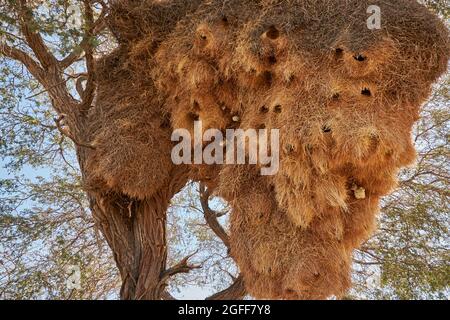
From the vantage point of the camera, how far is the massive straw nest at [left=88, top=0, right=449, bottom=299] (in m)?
5.20

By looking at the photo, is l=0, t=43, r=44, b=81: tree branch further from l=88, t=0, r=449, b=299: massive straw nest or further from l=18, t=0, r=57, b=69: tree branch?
l=88, t=0, r=449, b=299: massive straw nest

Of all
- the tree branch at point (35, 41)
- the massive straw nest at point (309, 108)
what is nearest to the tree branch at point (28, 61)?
the tree branch at point (35, 41)

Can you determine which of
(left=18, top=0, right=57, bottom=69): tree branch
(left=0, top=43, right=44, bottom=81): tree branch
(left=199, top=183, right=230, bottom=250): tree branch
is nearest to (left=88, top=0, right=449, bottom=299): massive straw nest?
(left=18, top=0, right=57, bottom=69): tree branch

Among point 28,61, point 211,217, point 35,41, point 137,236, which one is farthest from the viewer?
point 211,217

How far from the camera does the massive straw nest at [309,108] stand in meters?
5.20

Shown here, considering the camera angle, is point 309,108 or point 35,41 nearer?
point 309,108

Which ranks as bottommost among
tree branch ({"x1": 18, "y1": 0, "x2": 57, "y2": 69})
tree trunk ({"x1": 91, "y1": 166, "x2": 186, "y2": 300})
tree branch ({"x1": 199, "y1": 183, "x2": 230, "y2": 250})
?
tree trunk ({"x1": 91, "y1": 166, "x2": 186, "y2": 300})

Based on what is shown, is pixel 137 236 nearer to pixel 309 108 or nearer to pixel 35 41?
pixel 35 41

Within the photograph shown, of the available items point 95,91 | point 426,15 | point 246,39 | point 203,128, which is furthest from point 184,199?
point 426,15

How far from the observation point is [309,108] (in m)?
5.34

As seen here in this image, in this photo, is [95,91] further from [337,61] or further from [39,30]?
[337,61]

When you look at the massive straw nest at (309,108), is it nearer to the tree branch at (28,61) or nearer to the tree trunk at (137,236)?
the tree trunk at (137,236)

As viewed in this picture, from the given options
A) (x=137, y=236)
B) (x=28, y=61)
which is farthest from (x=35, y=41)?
(x=137, y=236)
